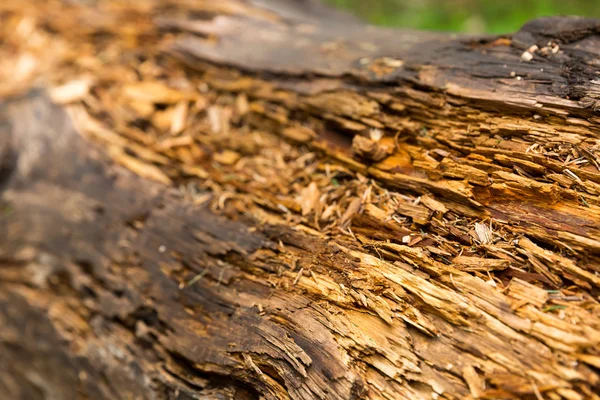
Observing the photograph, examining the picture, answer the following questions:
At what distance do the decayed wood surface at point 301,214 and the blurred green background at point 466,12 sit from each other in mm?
2057

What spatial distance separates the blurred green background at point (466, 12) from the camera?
191 inches

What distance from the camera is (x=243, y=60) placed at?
368cm

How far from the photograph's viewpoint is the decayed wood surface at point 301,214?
6.84 feet

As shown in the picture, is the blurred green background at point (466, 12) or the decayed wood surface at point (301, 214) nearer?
the decayed wood surface at point (301, 214)

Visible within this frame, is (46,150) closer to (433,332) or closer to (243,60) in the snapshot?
(243,60)

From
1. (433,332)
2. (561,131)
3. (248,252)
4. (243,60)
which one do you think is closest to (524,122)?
(561,131)

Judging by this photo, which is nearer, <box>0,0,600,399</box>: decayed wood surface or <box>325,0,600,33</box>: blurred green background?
<box>0,0,600,399</box>: decayed wood surface

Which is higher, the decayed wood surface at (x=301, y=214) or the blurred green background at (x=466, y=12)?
the blurred green background at (x=466, y=12)

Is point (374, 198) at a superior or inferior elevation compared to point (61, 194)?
superior

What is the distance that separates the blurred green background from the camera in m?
4.86

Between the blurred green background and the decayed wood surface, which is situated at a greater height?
the blurred green background

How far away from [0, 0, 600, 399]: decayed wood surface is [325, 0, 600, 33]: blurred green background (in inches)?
81.0

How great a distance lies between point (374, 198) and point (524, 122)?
881 mm

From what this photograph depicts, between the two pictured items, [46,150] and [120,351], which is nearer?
[120,351]
